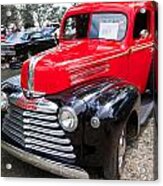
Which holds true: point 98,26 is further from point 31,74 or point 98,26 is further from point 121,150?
point 121,150

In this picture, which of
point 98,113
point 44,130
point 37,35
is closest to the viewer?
point 98,113

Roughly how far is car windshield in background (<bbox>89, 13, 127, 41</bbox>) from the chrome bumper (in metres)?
0.70

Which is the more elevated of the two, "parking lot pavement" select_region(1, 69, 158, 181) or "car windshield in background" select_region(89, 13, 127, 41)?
"car windshield in background" select_region(89, 13, 127, 41)

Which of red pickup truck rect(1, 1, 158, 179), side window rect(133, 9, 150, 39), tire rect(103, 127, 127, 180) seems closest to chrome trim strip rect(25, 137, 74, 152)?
red pickup truck rect(1, 1, 158, 179)

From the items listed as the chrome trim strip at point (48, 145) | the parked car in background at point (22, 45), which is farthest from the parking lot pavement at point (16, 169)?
the parked car in background at point (22, 45)

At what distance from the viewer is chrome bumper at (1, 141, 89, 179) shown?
8.79 ft

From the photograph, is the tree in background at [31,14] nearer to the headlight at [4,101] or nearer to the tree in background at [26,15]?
the tree in background at [26,15]

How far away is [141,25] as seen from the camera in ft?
8.71

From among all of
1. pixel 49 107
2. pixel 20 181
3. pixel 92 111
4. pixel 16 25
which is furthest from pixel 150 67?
pixel 20 181

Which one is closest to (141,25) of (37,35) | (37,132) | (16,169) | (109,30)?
(109,30)

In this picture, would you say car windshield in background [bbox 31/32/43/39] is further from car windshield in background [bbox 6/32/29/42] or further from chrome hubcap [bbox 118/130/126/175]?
chrome hubcap [bbox 118/130/126/175]

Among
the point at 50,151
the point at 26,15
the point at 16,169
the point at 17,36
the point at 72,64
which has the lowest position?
the point at 16,169

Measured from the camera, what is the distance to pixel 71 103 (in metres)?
2.63

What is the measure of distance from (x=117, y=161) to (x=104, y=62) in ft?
1.69
